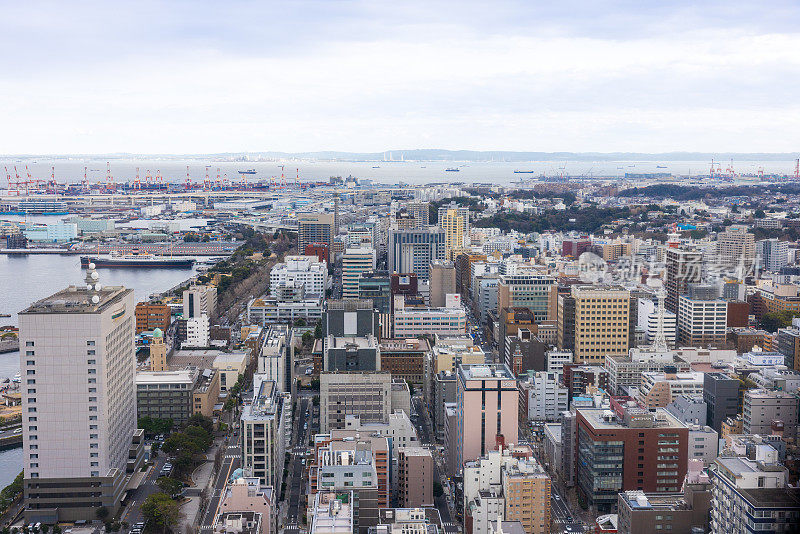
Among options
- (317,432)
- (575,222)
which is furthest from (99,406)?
(575,222)

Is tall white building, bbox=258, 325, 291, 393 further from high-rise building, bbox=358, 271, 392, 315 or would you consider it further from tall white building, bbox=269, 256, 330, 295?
tall white building, bbox=269, 256, 330, 295

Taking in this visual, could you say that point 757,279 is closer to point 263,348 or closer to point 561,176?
point 263,348

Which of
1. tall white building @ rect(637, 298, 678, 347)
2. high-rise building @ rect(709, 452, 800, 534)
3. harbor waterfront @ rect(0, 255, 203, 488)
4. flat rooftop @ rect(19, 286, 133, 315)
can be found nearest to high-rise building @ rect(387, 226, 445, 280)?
harbor waterfront @ rect(0, 255, 203, 488)

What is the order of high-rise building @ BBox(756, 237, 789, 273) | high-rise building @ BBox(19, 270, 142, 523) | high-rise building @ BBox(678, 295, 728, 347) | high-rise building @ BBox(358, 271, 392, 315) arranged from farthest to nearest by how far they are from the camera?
high-rise building @ BBox(756, 237, 789, 273) < high-rise building @ BBox(358, 271, 392, 315) < high-rise building @ BBox(678, 295, 728, 347) < high-rise building @ BBox(19, 270, 142, 523)

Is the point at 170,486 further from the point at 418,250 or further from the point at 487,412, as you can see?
the point at 418,250

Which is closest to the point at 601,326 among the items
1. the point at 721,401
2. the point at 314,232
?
the point at 721,401

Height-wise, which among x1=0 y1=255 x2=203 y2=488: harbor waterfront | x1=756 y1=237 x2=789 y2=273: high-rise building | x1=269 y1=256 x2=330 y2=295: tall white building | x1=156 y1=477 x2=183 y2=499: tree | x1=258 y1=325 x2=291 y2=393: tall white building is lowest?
x1=156 y1=477 x2=183 y2=499: tree

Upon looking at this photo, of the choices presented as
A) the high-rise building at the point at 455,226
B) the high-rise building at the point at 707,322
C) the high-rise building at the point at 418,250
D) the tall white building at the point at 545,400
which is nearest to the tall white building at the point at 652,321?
the high-rise building at the point at 707,322
